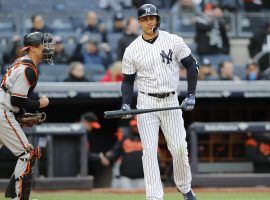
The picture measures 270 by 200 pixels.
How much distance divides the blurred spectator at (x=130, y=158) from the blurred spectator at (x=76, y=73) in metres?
1.01

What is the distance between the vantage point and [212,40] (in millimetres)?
11688

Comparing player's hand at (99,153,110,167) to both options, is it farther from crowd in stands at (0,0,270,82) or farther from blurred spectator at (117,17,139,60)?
blurred spectator at (117,17,139,60)

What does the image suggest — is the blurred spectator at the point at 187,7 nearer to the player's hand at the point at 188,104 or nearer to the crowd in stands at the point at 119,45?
the crowd in stands at the point at 119,45

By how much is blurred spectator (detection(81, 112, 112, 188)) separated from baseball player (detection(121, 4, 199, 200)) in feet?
10.2

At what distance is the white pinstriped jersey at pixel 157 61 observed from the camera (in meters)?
6.75

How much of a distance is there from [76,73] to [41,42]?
3442 mm

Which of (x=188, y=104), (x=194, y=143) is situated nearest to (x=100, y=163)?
(x=194, y=143)

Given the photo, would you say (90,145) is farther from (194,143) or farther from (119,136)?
(194,143)

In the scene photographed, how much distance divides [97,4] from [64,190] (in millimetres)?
4789

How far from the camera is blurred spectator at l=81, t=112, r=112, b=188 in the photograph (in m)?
9.91

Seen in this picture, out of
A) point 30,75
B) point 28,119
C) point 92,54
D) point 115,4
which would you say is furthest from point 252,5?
point 30,75

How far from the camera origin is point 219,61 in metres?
11.7

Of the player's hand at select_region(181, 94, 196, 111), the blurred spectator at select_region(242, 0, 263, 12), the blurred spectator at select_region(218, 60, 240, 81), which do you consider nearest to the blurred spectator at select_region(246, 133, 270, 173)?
the blurred spectator at select_region(218, 60, 240, 81)

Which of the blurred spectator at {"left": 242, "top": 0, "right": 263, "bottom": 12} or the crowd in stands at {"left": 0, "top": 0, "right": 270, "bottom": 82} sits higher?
the blurred spectator at {"left": 242, "top": 0, "right": 263, "bottom": 12}
